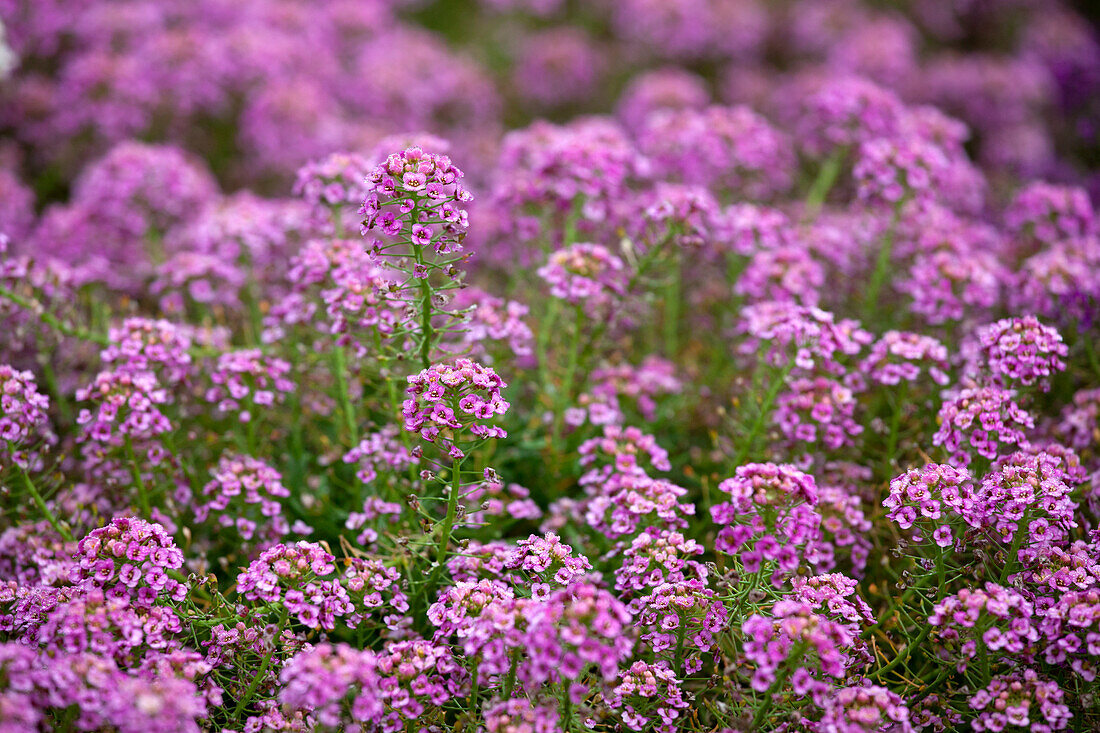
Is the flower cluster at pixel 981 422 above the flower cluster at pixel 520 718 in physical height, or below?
above

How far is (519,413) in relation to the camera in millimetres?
4766

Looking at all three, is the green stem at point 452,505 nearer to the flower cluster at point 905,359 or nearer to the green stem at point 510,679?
the green stem at point 510,679

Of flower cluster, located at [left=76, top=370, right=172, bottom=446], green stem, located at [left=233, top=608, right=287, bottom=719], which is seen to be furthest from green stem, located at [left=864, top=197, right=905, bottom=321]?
flower cluster, located at [left=76, top=370, right=172, bottom=446]

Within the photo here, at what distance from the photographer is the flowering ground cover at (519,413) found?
3018 mm

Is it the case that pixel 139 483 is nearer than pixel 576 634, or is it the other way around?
pixel 576 634

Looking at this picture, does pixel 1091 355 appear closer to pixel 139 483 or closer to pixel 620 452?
pixel 620 452

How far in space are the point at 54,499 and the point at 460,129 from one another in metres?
4.76

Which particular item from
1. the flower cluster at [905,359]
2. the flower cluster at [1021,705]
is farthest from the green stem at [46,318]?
the flower cluster at [1021,705]

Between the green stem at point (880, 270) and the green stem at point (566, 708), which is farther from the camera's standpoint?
the green stem at point (880, 270)

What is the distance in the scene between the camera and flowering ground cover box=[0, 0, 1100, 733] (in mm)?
3018

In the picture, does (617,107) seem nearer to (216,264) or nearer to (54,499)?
(216,264)

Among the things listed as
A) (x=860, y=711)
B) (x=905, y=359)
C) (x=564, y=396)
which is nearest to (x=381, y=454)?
(x=564, y=396)

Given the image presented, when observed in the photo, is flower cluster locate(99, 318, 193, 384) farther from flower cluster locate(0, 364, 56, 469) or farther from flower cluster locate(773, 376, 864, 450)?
flower cluster locate(773, 376, 864, 450)

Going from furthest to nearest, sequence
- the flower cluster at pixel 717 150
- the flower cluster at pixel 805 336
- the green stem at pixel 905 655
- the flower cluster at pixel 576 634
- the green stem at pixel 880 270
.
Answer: the flower cluster at pixel 717 150 < the green stem at pixel 880 270 < the flower cluster at pixel 805 336 < the green stem at pixel 905 655 < the flower cluster at pixel 576 634
